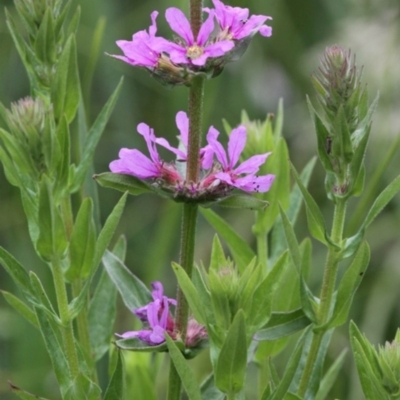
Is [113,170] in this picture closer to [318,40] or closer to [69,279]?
[69,279]

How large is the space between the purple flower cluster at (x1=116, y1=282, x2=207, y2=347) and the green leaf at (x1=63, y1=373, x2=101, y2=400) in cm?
4

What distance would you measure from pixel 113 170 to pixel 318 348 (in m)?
0.22

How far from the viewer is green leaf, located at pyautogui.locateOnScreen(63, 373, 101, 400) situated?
0.62 metres

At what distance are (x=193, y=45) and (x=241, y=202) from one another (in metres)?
0.13

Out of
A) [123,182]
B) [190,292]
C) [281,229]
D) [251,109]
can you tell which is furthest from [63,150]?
[251,109]

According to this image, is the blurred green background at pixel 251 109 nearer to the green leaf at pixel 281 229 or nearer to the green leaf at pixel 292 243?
the green leaf at pixel 281 229

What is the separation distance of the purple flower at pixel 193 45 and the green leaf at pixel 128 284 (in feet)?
0.66

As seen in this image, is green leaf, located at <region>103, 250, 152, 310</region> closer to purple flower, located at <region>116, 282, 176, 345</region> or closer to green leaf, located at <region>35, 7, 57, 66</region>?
purple flower, located at <region>116, 282, 176, 345</region>

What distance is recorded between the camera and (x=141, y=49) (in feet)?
2.10

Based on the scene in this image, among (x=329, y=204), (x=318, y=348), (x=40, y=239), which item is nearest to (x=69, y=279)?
(x=40, y=239)

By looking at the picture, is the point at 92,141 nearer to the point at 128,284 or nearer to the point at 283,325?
the point at 128,284

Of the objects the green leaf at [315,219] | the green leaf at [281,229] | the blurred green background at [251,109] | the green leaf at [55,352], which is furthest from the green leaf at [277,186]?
the blurred green background at [251,109]

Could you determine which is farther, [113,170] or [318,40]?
[318,40]

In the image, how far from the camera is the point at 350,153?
2.05ft
